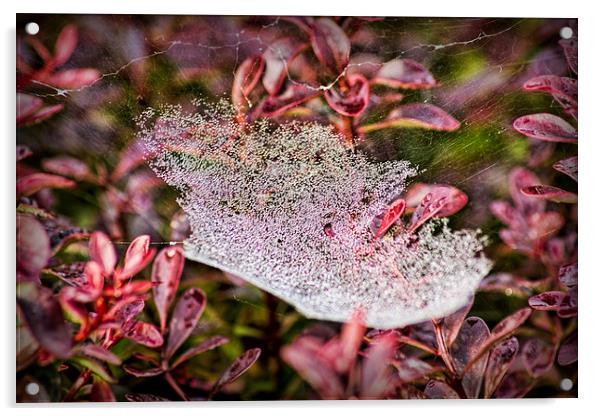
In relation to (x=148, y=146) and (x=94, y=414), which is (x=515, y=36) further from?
(x=94, y=414)

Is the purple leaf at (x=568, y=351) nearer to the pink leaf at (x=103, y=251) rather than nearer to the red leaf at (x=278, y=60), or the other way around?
the red leaf at (x=278, y=60)

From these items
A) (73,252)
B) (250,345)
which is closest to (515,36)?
(250,345)

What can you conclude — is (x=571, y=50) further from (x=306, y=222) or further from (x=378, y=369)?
(x=378, y=369)

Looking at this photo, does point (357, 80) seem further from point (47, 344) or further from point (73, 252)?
point (47, 344)

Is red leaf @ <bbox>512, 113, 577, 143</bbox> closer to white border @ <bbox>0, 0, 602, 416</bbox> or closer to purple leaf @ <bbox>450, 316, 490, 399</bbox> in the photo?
white border @ <bbox>0, 0, 602, 416</bbox>

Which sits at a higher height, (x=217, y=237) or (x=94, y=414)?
(x=217, y=237)

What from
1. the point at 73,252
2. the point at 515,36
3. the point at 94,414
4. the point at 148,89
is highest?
the point at 515,36
